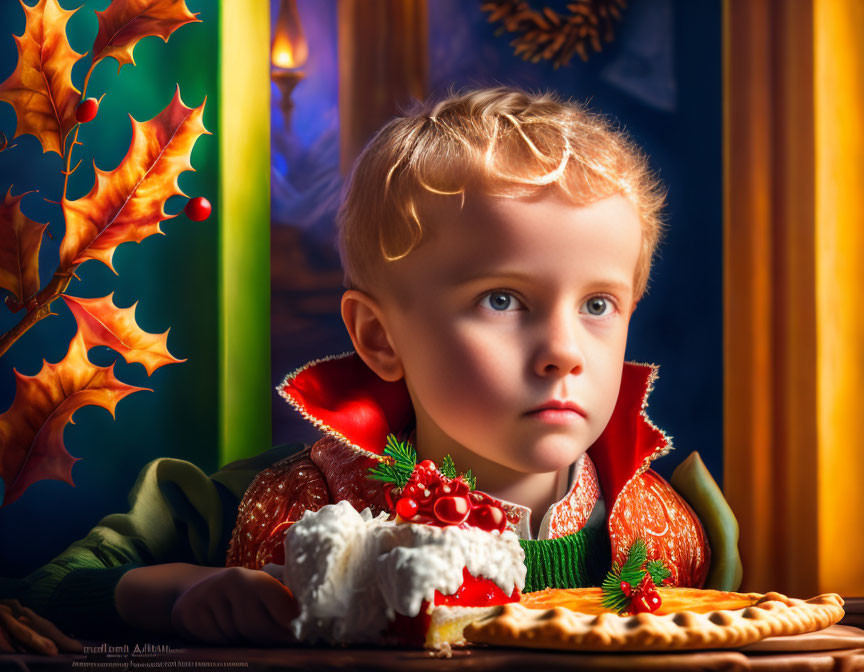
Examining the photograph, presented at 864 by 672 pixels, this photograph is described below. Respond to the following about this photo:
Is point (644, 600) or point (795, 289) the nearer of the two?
point (644, 600)

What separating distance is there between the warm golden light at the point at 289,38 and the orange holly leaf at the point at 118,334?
18.4 inches

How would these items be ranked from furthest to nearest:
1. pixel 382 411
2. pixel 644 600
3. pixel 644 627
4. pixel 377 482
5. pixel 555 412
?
1. pixel 382 411
2. pixel 377 482
3. pixel 555 412
4. pixel 644 600
5. pixel 644 627

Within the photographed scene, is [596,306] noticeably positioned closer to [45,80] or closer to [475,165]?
[475,165]

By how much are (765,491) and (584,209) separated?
1.57 feet

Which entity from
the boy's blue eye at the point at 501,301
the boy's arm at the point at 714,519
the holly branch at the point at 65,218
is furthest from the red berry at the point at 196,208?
the boy's arm at the point at 714,519

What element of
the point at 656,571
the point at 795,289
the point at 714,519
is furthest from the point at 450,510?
the point at 795,289

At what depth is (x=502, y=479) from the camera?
1.02 metres

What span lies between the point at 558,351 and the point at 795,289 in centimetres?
40

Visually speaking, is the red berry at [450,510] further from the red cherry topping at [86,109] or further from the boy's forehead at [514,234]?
the red cherry topping at [86,109]

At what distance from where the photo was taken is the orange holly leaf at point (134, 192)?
36.5 inches

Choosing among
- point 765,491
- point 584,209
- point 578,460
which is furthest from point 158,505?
point 765,491

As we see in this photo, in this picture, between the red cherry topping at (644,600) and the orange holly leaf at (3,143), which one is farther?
the orange holly leaf at (3,143)

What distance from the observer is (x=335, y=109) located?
4.08ft

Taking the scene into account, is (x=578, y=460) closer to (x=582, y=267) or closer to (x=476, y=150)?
(x=582, y=267)
